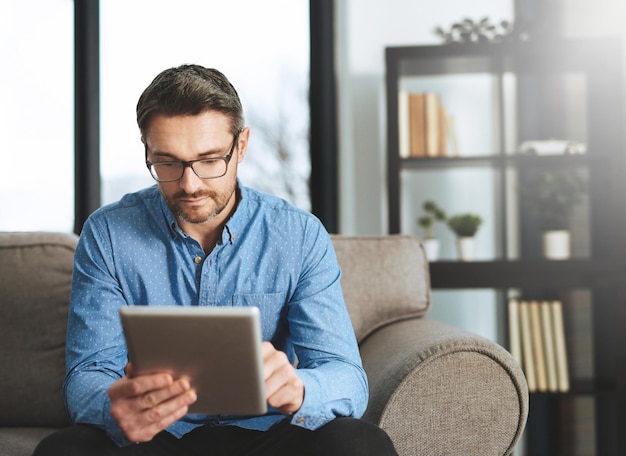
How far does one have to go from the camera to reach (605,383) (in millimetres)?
2498

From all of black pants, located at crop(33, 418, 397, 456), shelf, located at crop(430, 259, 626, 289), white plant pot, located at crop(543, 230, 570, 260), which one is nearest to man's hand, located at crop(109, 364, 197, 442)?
black pants, located at crop(33, 418, 397, 456)

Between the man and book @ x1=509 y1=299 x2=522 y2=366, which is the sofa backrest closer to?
the man

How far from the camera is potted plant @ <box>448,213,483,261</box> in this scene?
8.53ft

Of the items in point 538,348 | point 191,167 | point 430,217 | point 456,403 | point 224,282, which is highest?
point 191,167

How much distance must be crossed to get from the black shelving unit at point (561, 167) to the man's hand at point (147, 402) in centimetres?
155

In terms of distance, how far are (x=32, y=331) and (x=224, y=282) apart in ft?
1.84

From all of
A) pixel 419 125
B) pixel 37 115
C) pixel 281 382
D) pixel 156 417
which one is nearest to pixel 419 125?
pixel 419 125

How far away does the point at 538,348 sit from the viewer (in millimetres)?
2516

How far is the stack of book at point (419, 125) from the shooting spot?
2.61 meters

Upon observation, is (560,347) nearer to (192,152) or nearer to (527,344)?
(527,344)

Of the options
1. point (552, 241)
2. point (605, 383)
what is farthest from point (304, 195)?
point (605, 383)

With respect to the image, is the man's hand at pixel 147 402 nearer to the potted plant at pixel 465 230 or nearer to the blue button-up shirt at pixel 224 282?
the blue button-up shirt at pixel 224 282

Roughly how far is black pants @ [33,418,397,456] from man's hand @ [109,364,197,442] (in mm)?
100

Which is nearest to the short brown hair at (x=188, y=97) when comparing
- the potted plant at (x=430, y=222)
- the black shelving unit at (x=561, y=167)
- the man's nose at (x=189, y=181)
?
the man's nose at (x=189, y=181)
